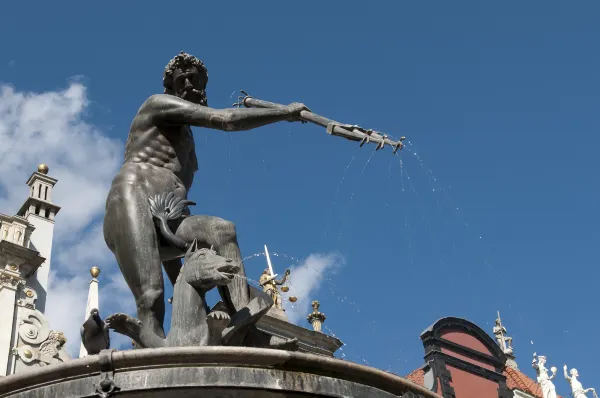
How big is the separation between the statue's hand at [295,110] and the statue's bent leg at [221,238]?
0.83m

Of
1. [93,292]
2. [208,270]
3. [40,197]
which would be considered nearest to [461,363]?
[93,292]

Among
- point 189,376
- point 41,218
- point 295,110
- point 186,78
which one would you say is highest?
point 41,218

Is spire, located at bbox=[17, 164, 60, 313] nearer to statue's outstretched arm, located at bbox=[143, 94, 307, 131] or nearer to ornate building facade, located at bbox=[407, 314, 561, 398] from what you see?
ornate building facade, located at bbox=[407, 314, 561, 398]

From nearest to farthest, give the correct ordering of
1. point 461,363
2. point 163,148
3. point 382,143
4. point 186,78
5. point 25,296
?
point 382,143, point 163,148, point 186,78, point 25,296, point 461,363

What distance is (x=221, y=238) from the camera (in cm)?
660

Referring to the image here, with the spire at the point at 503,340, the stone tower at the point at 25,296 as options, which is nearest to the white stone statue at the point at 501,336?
the spire at the point at 503,340

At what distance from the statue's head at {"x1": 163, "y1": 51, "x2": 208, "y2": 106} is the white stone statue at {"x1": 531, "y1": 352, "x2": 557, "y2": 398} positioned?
30942mm

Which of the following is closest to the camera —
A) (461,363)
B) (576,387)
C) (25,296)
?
(25,296)

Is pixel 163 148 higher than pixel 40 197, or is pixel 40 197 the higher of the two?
pixel 40 197

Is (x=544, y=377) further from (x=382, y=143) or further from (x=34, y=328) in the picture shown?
(x=382, y=143)

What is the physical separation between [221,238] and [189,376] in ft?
4.69

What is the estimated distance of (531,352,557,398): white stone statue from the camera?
35938mm

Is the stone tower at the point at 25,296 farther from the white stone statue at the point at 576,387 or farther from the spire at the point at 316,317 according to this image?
the white stone statue at the point at 576,387

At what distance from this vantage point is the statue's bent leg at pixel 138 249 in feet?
21.0
